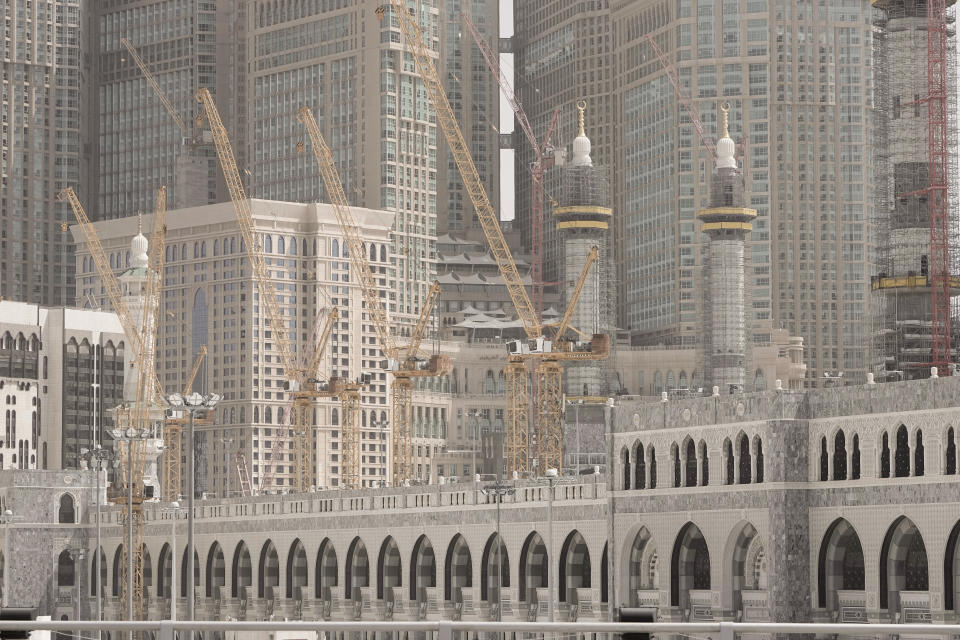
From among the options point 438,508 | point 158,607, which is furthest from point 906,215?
point 158,607

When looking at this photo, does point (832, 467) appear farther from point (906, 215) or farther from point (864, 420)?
point (906, 215)

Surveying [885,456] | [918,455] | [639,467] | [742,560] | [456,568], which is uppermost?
[918,455]

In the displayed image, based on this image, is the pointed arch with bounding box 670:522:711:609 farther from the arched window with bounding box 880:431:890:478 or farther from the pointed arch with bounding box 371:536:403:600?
the pointed arch with bounding box 371:536:403:600

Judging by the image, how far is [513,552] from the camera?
13125 centimetres

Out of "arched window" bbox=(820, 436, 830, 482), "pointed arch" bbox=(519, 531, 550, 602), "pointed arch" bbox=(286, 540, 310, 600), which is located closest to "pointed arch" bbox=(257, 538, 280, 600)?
"pointed arch" bbox=(286, 540, 310, 600)

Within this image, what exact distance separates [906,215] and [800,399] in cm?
6189

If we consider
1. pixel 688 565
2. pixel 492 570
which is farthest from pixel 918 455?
pixel 492 570

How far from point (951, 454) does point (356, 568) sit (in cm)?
7032

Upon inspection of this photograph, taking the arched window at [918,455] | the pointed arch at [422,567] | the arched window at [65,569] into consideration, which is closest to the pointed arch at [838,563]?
the arched window at [918,455]

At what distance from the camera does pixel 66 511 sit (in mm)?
195500

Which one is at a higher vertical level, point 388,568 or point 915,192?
point 915,192

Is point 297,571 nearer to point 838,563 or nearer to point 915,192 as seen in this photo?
point 915,192

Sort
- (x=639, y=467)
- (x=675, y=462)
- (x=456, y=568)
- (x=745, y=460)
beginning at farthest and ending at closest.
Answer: (x=456, y=568) < (x=639, y=467) < (x=675, y=462) < (x=745, y=460)

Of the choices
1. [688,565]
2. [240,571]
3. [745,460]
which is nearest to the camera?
[745,460]
